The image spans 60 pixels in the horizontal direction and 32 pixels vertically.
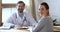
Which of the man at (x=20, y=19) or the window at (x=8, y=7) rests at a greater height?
the window at (x=8, y=7)

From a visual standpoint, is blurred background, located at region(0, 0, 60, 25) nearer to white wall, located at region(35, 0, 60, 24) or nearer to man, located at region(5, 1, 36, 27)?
white wall, located at region(35, 0, 60, 24)

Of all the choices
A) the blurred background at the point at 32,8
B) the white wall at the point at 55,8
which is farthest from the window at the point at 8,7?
the white wall at the point at 55,8

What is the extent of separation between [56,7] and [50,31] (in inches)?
61.6

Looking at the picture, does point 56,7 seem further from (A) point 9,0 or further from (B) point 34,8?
(A) point 9,0

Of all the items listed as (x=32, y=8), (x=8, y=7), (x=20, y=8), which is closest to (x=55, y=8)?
(x=32, y=8)

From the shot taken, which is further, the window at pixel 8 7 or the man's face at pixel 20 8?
the window at pixel 8 7

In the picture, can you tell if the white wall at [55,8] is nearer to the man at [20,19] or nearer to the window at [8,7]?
the window at [8,7]

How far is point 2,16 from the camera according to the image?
12.2ft

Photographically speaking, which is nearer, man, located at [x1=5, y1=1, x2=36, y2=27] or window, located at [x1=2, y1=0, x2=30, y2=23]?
man, located at [x1=5, y1=1, x2=36, y2=27]

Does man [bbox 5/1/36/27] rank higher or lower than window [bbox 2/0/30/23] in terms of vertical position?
lower

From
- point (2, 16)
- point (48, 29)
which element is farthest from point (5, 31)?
point (2, 16)

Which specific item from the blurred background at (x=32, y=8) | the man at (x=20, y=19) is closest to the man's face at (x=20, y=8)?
the man at (x=20, y=19)

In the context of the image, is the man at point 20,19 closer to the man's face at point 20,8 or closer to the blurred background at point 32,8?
the man's face at point 20,8

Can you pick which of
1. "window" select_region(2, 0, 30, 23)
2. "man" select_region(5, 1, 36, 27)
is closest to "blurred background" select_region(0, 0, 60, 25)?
"window" select_region(2, 0, 30, 23)
